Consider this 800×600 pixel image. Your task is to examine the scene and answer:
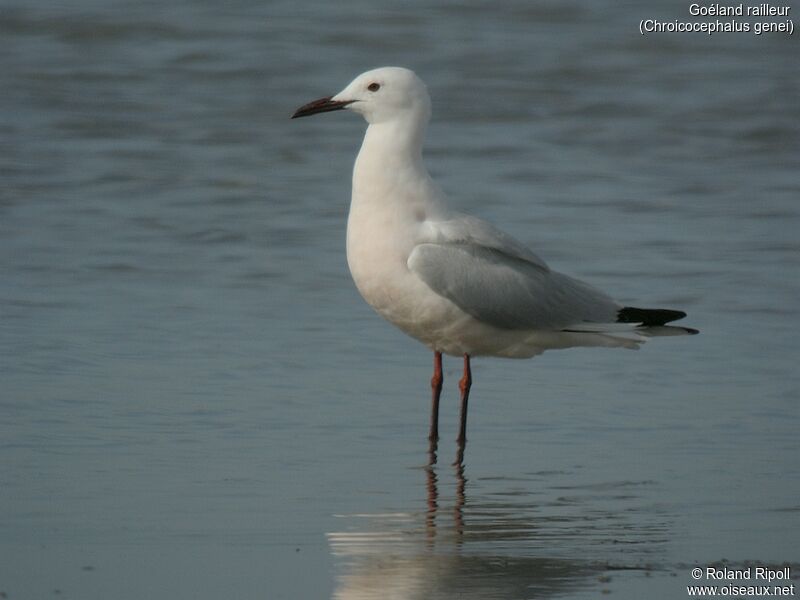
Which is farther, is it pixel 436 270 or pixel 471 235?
pixel 471 235

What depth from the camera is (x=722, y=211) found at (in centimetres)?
971

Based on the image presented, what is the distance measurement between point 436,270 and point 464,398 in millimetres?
489

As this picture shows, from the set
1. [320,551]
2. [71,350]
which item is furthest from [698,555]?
[71,350]

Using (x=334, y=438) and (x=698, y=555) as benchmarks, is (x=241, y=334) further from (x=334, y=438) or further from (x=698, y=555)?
(x=698, y=555)

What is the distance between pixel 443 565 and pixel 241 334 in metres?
2.89

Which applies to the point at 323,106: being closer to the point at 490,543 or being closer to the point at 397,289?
the point at 397,289

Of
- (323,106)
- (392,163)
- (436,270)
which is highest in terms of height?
(323,106)

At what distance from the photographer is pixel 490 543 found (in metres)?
4.42

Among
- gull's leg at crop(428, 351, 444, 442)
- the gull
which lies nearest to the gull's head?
the gull

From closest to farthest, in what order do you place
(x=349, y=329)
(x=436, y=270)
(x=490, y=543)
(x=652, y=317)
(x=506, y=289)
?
(x=490, y=543) → (x=436, y=270) → (x=506, y=289) → (x=652, y=317) → (x=349, y=329)

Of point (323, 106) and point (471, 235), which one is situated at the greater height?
point (323, 106)

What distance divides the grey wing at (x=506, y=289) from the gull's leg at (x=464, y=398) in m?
0.20

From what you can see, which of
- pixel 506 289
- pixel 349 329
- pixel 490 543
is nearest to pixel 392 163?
pixel 506 289

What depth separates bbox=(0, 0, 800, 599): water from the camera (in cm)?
440
